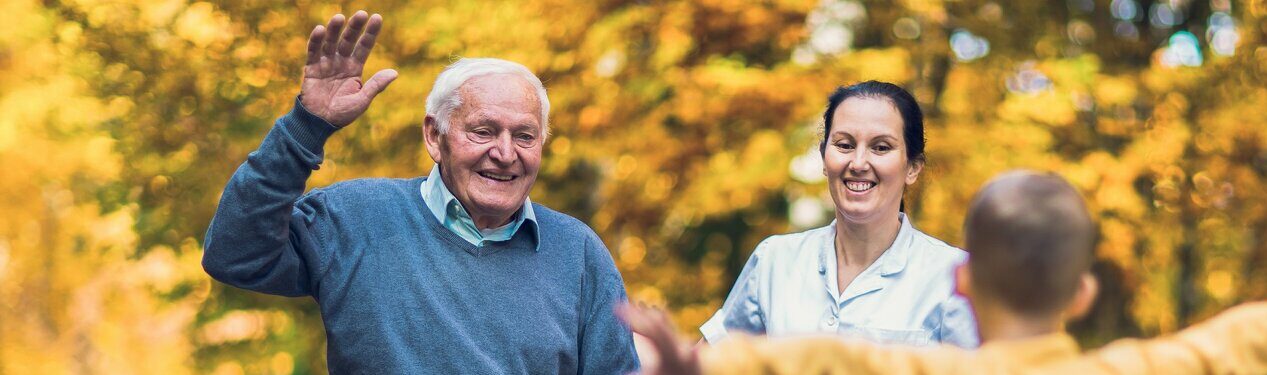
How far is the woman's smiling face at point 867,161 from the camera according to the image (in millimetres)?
3342

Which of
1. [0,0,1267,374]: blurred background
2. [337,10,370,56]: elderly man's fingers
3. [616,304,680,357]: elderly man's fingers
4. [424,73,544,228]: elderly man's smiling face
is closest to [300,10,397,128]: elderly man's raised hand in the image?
[337,10,370,56]: elderly man's fingers

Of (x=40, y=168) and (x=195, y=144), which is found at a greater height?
(x=195, y=144)

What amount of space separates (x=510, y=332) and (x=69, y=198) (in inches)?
511

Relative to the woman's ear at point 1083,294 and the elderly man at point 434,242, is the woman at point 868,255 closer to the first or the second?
the elderly man at point 434,242

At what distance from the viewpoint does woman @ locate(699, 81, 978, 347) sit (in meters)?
3.25

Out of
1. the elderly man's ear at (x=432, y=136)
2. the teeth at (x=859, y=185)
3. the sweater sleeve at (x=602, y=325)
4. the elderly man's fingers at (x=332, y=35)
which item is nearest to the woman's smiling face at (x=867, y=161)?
the teeth at (x=859, y=185)

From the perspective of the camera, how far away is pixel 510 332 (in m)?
3.13

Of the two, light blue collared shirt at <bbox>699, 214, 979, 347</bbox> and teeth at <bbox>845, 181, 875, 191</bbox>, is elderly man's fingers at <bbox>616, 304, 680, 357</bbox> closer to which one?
light blue collared shirt at <bbox>699, 214, 979, 347</bbox>

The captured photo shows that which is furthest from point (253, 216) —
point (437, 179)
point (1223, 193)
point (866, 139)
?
point (1223, 193)

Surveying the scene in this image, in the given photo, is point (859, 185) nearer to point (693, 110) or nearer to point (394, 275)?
point (394, 275)

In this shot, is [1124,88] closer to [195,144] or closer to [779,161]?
[779,161]

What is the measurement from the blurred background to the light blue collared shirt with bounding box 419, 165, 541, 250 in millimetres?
3427

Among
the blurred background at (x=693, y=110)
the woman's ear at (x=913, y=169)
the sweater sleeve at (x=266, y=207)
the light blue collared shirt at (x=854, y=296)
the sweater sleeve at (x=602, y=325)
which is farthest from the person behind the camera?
the blurred background at (x=693, y=110)

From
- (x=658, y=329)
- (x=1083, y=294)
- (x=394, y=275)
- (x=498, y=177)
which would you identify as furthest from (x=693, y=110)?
(x=658, y=329)
